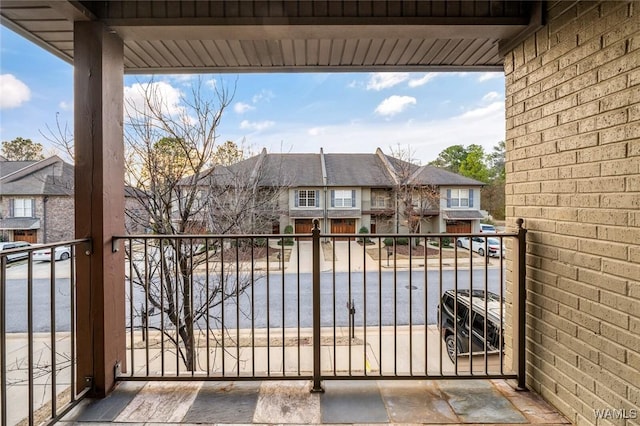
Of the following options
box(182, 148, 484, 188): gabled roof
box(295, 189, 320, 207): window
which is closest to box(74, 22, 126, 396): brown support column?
box(182, 148, 484, 188): gabled roof

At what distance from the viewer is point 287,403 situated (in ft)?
5.86

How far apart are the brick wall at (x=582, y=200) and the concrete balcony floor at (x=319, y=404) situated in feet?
0.95

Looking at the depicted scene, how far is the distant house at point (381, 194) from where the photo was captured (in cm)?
747

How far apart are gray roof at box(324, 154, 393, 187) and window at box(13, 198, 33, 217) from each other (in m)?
6.35

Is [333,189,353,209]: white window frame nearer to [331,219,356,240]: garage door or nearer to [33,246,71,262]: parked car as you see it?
[331,219,356,240]: garage door

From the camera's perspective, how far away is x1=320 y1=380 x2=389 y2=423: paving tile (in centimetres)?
166

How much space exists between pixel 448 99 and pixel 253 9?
7915mm

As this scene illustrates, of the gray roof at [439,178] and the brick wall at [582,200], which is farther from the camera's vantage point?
the gray roof at [439,178]

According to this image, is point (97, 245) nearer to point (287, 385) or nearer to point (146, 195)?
point (287, 385)

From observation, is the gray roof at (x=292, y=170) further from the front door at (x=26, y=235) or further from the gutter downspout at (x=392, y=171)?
the front door at (x=26, y=235)

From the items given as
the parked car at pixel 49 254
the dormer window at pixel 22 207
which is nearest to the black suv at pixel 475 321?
the parked car at pixel 49 254

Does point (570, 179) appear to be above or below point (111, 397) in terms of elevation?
above

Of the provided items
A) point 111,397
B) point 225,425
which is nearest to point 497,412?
point 225,425

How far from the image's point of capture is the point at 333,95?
7934mm
